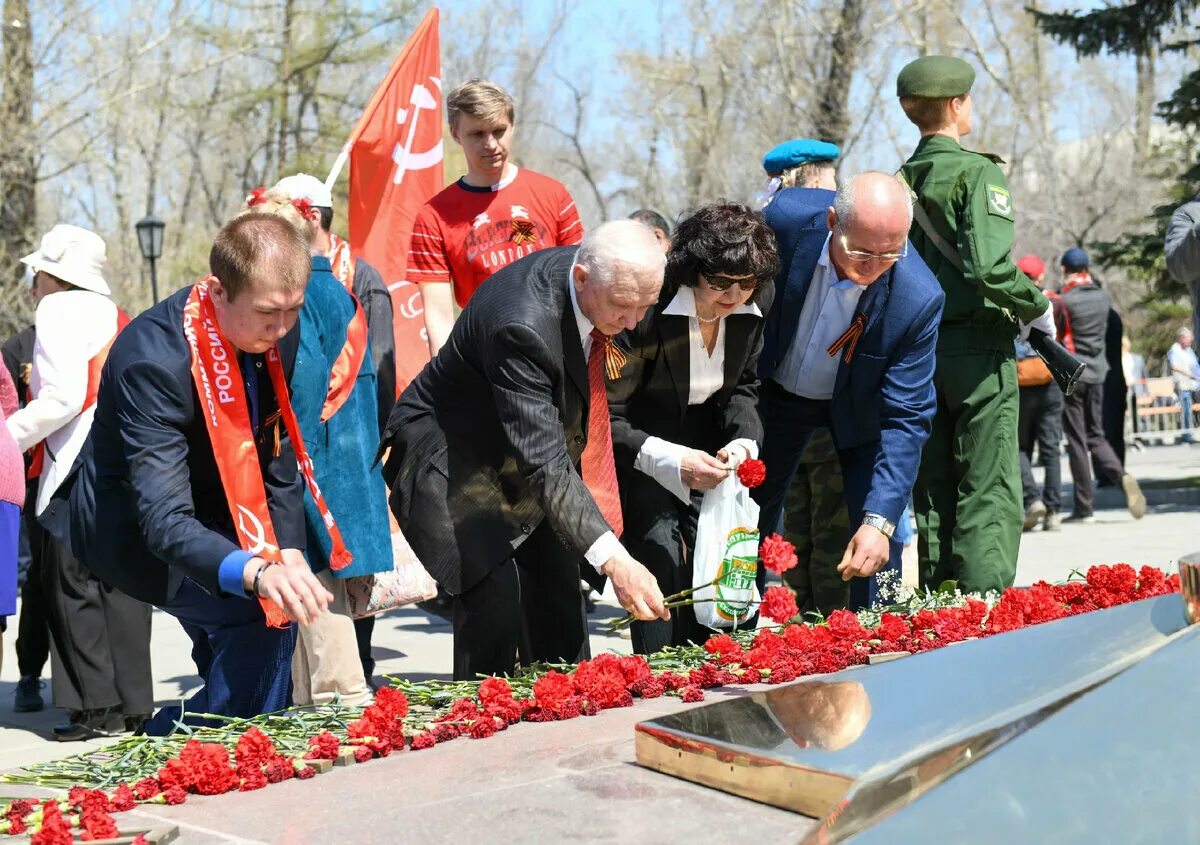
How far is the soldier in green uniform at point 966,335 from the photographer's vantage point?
5406mm

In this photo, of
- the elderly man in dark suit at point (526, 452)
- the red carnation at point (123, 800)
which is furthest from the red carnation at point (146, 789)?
the elderly man in dark suit at point (526, 452)

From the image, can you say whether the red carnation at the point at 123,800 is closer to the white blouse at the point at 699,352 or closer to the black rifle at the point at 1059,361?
the white blouse at the point at 699,352

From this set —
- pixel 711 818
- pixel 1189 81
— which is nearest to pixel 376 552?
pixel 711 818

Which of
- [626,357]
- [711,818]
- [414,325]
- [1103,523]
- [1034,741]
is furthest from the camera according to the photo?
[1103,523]

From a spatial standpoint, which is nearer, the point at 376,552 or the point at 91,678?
the point at 376,552

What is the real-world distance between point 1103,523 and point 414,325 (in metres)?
6.59

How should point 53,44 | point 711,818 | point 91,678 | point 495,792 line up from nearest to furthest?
1. point 711,818
2. point 495,792
3. point 91,678
4. point 53,44

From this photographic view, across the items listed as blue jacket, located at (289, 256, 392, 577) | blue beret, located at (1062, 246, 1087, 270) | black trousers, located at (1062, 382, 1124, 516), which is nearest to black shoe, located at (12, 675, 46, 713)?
blue jacket, located at (289, 256, 392, 577)

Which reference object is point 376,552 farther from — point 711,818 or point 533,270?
point 711,818

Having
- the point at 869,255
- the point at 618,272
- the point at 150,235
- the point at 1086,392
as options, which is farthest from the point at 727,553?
the point at 150,235

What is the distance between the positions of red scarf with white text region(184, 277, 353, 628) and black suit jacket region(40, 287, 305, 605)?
64 mm

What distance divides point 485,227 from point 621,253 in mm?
2610

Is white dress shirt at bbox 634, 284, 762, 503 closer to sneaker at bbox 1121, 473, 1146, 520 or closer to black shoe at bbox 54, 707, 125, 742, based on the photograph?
black shoe at bbox 54, 707, 125, 742

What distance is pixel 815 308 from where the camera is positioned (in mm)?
4957
